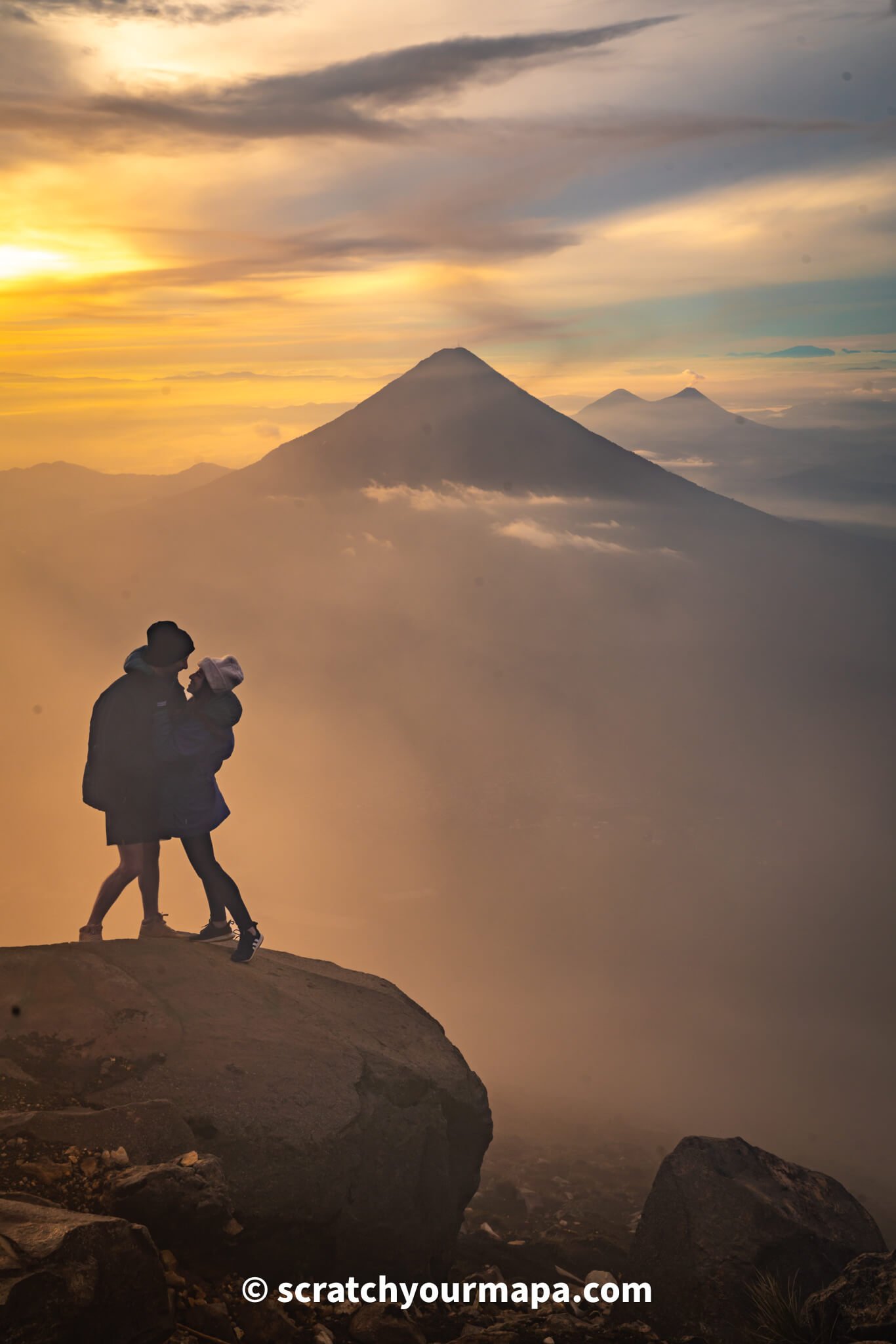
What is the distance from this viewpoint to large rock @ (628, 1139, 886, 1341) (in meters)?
8.79

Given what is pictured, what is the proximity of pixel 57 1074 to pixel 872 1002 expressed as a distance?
524 feet

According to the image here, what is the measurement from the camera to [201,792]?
8406 mm

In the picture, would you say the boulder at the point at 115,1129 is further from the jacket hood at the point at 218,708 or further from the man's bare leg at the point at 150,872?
the jacket hood at the point at 218,708

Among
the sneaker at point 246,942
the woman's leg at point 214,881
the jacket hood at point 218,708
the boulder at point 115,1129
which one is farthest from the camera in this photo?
the sneaker at point 246,942

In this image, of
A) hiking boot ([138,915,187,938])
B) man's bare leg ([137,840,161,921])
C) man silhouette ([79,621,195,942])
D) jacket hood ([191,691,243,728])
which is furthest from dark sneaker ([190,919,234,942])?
jacket hood ([191,691,243,728])

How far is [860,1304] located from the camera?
6742 millimetres

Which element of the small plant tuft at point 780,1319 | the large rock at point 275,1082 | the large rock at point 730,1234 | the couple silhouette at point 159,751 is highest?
the couple silhouette at point 159,751

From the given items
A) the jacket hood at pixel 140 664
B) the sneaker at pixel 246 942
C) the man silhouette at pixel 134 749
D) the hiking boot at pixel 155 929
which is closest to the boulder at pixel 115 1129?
the man silhouette at pixel 134 749

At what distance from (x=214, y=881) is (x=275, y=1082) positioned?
6.02 ft

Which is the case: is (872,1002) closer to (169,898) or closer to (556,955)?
(556,955)

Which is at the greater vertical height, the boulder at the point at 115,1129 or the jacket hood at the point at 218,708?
the jacket hood at the point at 218,708

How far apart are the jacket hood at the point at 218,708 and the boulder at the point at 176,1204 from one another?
3429mm

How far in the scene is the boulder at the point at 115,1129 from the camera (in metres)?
6.39

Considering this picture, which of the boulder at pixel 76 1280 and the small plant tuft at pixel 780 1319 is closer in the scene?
the boulder at pixel 76 1280
